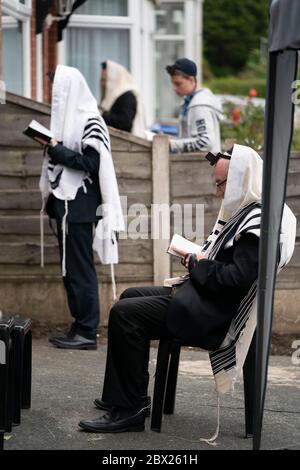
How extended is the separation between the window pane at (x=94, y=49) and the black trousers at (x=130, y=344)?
27.3 ft

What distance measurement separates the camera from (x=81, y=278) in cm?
761

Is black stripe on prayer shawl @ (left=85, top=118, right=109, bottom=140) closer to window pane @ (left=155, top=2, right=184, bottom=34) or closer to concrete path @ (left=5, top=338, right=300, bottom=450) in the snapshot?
concrete path @ (left=5, top=338, right=300, bottom=450)

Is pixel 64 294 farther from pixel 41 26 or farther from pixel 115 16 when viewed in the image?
pixel 115 16

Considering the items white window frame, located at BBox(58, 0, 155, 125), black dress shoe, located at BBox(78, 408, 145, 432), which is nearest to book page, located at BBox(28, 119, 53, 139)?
black dress shoe, located at BBox(78, 408, 145, 432)

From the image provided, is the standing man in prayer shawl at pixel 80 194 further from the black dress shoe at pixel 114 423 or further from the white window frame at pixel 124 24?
the white window frame at pixel 124 24

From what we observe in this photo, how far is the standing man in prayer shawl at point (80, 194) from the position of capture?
24.4 feet

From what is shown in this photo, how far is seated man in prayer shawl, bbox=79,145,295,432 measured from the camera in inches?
204

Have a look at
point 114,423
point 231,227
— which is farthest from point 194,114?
point 114,423

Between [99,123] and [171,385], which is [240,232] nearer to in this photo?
[171,385]

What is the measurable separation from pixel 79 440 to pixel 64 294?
10.0ft

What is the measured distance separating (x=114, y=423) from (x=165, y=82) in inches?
676

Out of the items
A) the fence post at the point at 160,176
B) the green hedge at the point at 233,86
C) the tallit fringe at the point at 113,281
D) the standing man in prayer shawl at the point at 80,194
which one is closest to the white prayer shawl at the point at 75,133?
the standing man in prayer shawl at the point at 80,194

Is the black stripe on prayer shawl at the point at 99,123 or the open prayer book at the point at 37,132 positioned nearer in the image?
the open prayer book at the point at 37,132

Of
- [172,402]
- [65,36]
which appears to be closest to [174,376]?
[172,402]
